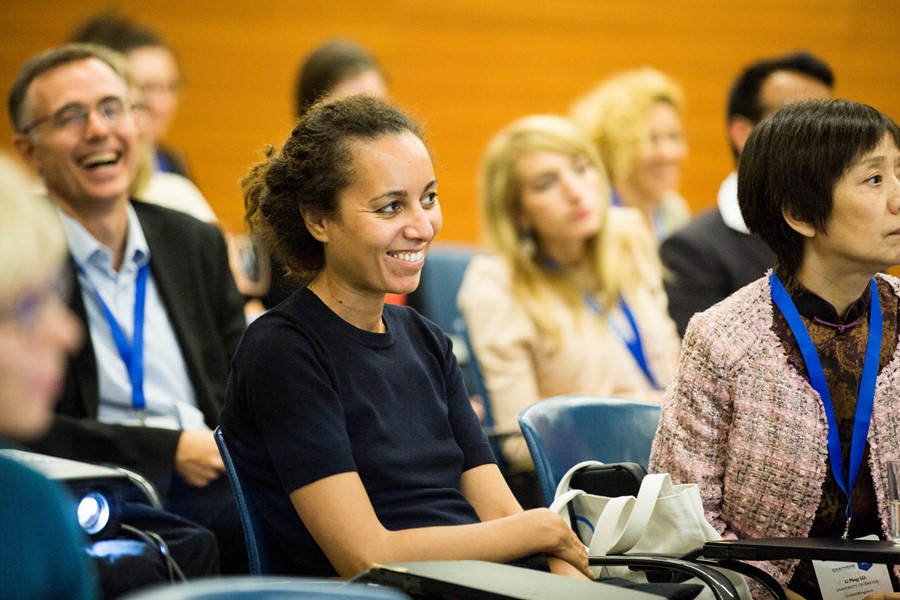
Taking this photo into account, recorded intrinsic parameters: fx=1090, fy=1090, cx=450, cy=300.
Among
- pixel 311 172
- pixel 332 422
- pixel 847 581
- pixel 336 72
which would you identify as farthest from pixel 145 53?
pixel 847 581

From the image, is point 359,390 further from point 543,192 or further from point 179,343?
point 543,192

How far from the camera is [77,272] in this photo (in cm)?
314

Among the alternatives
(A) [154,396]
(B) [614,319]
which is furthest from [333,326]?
(B) [614,319]

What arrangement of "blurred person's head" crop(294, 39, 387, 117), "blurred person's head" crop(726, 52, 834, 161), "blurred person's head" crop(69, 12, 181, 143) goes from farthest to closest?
"blurred person's head" crop(69, 12, 181, 143)
"blurred person's head" crop(294, 39, 387, 117)
"blurred person's head" crop(726, 52, 834, 161)

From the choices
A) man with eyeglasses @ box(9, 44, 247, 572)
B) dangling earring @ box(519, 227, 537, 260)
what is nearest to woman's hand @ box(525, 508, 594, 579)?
man with eyeglasses @ box(9, 44, 247, 572)

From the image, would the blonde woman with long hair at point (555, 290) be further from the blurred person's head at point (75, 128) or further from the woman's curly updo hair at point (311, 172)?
the woman's curly updo hair at point (311, 172)

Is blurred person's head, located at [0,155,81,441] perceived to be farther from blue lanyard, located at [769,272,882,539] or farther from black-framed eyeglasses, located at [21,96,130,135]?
black-framed eyeglasses, located at [21,96,130,135]

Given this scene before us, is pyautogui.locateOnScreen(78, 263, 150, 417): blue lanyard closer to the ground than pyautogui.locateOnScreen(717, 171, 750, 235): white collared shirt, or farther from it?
closer to the ground

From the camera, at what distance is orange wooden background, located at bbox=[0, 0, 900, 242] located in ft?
20.9

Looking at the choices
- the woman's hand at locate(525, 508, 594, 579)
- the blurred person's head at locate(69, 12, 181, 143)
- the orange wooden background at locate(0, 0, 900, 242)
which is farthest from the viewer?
the orange wooden background at locate(0, 0, 900, 242)

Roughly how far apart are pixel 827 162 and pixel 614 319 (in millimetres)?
1676

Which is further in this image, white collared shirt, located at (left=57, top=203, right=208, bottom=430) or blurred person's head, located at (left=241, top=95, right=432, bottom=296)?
white collared shirt, located at (left=57, top=203, right=208, bottom=430)

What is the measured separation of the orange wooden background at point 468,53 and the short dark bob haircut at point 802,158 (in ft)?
12.8

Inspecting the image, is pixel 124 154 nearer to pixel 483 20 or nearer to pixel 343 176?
pixel 343 176
